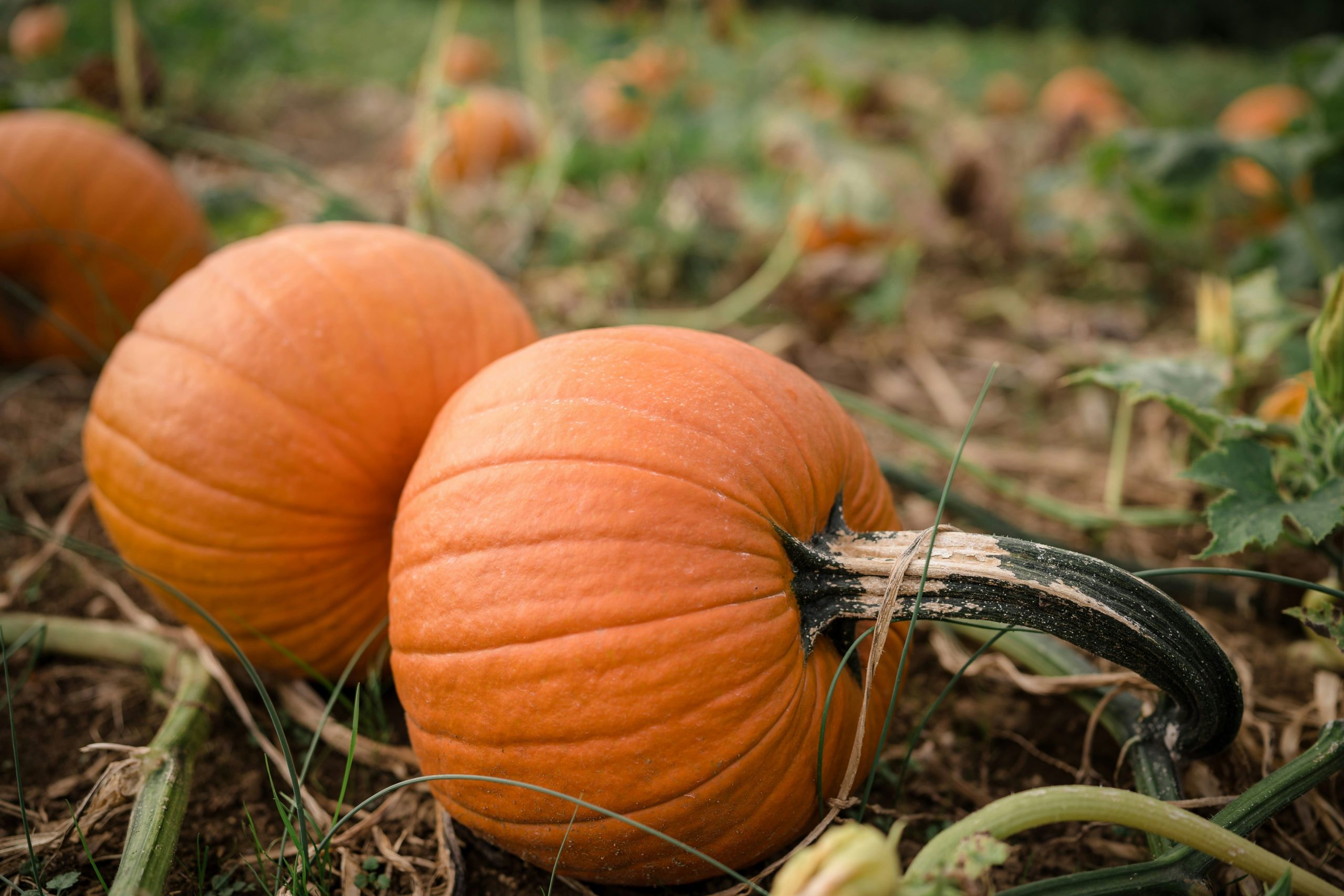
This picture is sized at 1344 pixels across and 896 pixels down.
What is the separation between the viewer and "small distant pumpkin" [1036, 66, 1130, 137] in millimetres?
5059

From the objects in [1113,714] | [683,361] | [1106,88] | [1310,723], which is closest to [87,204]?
[683,361]

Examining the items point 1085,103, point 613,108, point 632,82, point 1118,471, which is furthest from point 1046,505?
point 1085,103

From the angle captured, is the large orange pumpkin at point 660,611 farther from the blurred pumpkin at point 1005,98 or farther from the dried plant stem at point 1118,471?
the blurred pumpkin at point 1005,98

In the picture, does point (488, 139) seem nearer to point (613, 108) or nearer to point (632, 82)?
point (613, 108)

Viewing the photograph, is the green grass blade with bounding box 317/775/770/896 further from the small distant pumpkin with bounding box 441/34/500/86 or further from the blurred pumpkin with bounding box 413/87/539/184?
the small distant pumpkin with bounding box 441/34/500/86

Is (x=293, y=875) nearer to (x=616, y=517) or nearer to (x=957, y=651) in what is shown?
(x=616, y=517)

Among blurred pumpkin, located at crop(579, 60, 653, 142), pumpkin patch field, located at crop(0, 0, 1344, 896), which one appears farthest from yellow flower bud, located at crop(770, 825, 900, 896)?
blurred pumpkin, located at crop(579, 60, 653, 142)

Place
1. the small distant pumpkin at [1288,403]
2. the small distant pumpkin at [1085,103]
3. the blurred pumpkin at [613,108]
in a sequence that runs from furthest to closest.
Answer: the small distant pumpkin at [1085,103] < the blurred pumpkin at [613,108] < the small distant pumpkin at [1288,403]

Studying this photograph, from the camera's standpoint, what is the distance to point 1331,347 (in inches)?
57.8

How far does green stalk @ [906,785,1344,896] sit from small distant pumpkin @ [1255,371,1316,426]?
3.66ft

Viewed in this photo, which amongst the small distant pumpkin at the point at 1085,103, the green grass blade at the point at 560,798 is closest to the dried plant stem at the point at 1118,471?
the green grass blade at the point at 560,798

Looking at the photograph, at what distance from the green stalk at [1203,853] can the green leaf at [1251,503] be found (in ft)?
0.88

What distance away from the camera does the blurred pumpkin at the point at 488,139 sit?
14.7 feet

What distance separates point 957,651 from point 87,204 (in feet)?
8.05
